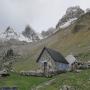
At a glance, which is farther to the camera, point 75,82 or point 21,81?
point 21,81

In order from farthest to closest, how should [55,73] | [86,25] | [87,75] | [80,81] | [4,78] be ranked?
[86,25], [55,73], [4,78], [87,75], [80,81]

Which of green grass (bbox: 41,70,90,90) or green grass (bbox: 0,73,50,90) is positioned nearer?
green grass (bbox: 41,70,90,90)

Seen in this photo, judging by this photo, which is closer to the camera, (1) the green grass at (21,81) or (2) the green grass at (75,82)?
(2) the green grass at (75,82)

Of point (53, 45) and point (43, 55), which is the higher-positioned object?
point (53, 45)

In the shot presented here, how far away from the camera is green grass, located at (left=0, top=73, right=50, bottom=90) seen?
61.8 m

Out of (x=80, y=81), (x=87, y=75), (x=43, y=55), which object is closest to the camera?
(x=80, y=81)

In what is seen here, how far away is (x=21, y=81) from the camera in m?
66.6

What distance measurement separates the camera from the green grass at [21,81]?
61781 mm

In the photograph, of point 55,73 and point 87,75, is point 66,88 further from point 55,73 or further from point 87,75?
point 55,73

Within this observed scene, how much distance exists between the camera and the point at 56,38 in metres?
194

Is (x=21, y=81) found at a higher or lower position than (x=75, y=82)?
higher

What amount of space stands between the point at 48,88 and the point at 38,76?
17.0m

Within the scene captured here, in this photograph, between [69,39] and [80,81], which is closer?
[80,81]

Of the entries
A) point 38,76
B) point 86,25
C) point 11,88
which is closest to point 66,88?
point 11,88
